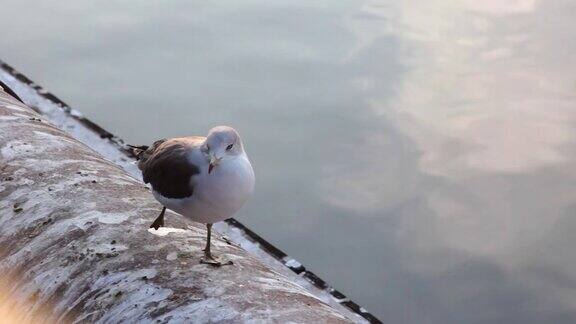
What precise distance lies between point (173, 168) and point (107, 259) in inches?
19.0

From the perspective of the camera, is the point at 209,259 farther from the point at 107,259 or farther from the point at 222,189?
the point at 107,259

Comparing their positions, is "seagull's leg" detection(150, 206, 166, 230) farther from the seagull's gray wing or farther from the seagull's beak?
the seagull's beak

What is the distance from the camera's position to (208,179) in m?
3.67

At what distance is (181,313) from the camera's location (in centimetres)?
327

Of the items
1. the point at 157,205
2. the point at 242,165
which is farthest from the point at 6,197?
the point at 242,165

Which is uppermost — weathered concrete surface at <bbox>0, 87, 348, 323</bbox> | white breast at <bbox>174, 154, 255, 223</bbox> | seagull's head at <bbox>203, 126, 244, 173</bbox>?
seagull's head at <bbox>203, 126, 244, 173</bbox>

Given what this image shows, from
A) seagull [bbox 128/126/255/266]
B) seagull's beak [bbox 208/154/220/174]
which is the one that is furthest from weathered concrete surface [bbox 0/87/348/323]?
seagull's beak [bbox 208/154/220/174]

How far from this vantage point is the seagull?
144 inches

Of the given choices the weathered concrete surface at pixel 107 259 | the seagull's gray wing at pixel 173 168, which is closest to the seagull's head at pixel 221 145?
the seagull's gray wing at pixel 173 168

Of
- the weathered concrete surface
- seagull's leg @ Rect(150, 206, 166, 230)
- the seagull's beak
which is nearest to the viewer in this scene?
the weathered concrete surface

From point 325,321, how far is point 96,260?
41.7 inches

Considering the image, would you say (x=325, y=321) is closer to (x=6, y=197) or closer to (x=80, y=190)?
(x=80, y=190)

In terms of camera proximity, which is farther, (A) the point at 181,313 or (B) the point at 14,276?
(B) the point at 14,276

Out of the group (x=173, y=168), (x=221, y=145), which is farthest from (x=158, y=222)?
(x=221, y=145)
